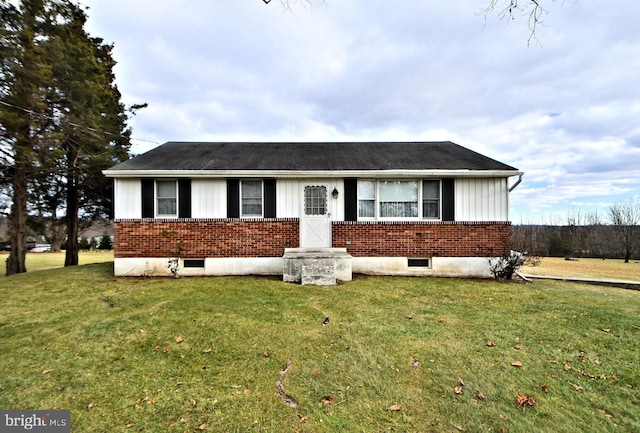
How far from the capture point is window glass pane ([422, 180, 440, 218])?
8.74 m

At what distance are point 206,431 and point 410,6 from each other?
10629mm

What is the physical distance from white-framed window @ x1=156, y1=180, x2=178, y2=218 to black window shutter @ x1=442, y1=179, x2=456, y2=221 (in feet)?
28.7

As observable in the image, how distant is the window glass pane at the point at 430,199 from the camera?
28.7 ft

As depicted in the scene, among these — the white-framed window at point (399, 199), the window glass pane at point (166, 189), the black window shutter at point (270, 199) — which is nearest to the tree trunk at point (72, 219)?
the window glass pane at point (166, 189)

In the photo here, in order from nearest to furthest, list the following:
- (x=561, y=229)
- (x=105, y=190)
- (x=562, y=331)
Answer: (x=562, y=331)
(x=105, y=190)
(x=561, y=229)

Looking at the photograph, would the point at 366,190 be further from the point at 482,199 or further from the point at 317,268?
the point at 482,199

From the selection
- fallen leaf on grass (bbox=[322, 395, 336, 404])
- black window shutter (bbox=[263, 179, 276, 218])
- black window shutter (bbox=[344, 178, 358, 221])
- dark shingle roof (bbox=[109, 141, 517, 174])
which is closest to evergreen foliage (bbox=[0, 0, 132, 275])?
dark shingle roof (bbox=[109, 141, 517, 174])

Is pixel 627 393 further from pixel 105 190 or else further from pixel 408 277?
pixel 105 190

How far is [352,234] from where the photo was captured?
28.3ft

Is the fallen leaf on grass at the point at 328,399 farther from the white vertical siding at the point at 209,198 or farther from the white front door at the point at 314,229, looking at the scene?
the white vertical siding at the point at 209,198

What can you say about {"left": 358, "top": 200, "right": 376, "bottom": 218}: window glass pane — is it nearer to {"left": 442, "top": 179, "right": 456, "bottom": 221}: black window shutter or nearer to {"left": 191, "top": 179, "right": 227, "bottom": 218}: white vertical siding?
{"left": 442, "top": 179, "right": 456, "bottom": 221}: black window shutter

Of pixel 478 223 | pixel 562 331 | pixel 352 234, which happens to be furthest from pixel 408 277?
pixel 562 331

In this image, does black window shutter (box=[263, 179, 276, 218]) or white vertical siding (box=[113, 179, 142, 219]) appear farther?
black window shutter (box=[263, 179, 276, 218])

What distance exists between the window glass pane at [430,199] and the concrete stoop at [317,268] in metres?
3.09
